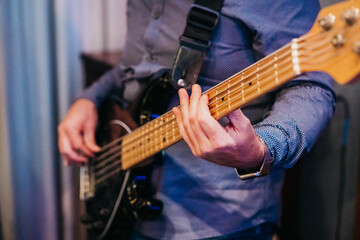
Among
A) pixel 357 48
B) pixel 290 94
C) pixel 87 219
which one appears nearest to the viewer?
pixel 357 48

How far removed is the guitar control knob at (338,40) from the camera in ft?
1.36

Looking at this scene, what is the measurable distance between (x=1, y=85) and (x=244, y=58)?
95cm

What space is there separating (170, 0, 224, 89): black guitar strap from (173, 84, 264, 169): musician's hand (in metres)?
0.14

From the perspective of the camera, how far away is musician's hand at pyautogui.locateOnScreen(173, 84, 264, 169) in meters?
0.51

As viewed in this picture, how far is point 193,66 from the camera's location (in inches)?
28.0

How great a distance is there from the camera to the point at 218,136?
512mm

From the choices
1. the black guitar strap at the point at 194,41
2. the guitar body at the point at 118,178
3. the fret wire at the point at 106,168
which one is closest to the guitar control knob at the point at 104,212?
the guitar body at the point at 118,178

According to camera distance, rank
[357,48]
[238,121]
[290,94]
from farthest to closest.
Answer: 1. [290,94]
2. [238,121]
3. [357,48]

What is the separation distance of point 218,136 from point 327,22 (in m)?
0.22

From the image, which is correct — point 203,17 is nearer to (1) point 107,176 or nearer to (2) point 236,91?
(2) point 236,91

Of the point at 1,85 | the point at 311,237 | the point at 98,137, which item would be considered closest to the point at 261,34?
the point at 98,137

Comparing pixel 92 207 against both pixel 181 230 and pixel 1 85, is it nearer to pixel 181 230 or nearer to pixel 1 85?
pixel 181 230

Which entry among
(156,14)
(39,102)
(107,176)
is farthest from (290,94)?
(39,102)

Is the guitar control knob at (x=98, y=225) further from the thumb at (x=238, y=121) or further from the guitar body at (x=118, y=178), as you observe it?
the thumb at (x=238, y=121)
